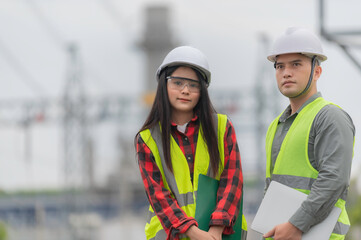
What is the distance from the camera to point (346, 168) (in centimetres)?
252

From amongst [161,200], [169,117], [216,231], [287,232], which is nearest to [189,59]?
[169,117]

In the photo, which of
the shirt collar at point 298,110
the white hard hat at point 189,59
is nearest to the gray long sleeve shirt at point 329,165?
the shirt collar at point 298,110

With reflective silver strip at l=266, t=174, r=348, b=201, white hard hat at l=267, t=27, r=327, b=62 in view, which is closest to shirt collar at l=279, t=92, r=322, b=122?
white hard hat at l=267, t=27, r=327, b=62

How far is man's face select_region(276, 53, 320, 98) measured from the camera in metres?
2.74

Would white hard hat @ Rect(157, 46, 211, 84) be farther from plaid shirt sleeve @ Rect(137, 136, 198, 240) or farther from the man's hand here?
the man's hand

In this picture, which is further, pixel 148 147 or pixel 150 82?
pixel 150 82

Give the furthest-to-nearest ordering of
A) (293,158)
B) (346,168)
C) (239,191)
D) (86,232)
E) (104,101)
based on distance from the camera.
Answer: (104,101) → (86,232) → (239,191) → (293,158) → (346,168)

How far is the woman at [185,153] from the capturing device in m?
2.84

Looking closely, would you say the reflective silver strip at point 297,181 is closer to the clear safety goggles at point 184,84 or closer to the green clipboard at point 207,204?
the green clipboard at point 207,204

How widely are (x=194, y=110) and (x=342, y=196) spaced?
2.68ft

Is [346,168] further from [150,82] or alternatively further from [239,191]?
[150,82]

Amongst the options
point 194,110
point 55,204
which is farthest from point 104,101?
point 194,110

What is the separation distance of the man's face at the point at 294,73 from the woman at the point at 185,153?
378 mm

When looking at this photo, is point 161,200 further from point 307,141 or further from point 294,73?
point 294,73
